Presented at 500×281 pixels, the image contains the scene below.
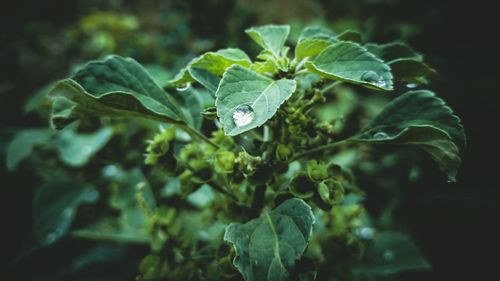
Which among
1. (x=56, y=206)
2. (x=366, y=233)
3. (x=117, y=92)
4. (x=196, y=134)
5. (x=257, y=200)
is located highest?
(x=117, y=92)

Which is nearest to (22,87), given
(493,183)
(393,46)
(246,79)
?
(246,79)

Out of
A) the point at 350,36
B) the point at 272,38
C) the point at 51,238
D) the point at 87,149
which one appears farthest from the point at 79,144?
the point at 350,36

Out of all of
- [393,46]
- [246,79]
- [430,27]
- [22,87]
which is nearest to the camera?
[246,79]

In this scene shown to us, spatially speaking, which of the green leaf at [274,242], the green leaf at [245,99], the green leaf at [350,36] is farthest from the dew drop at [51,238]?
the green leaf at [350,36]

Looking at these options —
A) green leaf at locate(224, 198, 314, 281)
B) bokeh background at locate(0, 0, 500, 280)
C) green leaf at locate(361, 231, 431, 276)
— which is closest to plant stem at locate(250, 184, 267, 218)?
green leaf at locate(224, 198, 314, 281)

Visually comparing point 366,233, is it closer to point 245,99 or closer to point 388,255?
point 388,255

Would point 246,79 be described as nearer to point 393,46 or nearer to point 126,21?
point 393,46
